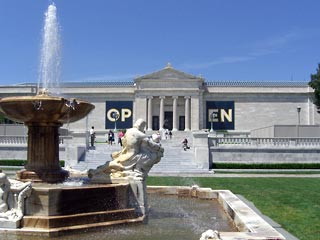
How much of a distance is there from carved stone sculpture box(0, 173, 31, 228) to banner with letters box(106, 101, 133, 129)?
6577cm

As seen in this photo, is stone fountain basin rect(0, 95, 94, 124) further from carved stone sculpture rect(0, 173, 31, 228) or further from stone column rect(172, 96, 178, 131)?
stone column rect(172, 96, 178, 131)

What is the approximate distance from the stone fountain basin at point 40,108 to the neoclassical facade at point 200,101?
209 feet

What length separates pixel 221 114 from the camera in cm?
7444

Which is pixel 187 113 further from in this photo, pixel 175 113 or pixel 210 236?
pixel 210 236

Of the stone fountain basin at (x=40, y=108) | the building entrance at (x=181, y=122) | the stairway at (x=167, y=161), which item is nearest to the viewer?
the stone fountain basin at (x=40, y=108)

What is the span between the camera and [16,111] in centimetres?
928

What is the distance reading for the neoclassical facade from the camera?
74.0 m

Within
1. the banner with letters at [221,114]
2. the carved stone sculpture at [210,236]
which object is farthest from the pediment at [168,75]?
the carved stone sculpture at [210,236]

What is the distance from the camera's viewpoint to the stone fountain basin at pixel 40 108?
29.6ft

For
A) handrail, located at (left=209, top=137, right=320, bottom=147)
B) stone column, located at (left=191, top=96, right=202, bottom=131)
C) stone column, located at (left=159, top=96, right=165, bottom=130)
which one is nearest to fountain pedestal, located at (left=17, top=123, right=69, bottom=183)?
handrail, located at (left=209, top=137, right=320, bottom=147)

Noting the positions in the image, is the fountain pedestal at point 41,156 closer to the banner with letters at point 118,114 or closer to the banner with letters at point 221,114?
the banner with letters at point 118,114

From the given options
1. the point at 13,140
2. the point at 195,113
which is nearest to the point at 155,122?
the point at 195,113

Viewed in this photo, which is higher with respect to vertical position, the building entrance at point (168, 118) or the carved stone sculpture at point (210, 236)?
the building entrance at point (168, 118)

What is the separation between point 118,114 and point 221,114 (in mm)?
17784
